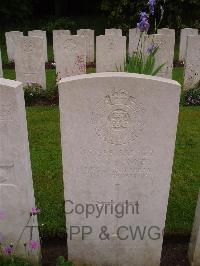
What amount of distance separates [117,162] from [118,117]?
39cm

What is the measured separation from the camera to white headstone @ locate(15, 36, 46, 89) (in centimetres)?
800

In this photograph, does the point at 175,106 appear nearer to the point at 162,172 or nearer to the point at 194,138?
the point at 162,172

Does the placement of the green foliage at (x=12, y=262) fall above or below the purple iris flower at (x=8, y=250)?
below

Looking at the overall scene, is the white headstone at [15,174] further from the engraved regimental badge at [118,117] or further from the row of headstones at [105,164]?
the engraved regimental badge at [118,117]

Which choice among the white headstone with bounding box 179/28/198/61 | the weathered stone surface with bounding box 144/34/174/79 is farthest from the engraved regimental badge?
the white headstone with bounding box 179/28/198/61

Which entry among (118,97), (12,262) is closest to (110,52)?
(118,97)

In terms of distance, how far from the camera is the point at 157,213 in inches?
127

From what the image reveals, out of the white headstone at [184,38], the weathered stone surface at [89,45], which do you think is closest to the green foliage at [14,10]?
the weathered stone surface at [89,45]

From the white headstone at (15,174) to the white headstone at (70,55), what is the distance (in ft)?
18.2

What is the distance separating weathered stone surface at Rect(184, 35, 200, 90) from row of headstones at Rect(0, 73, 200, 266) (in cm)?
547

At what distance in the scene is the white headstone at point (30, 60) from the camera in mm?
7996

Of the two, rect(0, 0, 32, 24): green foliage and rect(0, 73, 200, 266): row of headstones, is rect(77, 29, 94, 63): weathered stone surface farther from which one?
rect(0, 73, 200, 266): row of headstones

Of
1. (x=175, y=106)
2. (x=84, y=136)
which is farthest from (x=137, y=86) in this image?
(x=84, y=136)

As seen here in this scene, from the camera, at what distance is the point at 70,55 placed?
834 centimetres
